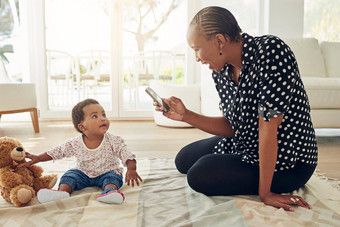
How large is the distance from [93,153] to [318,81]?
1.76 m

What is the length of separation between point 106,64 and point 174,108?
295 centimetres

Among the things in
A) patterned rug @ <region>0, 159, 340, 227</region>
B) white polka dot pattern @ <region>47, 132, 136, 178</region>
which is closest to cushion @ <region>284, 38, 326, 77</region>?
patterned rug @ <region>0, 159, 340, 227</region>

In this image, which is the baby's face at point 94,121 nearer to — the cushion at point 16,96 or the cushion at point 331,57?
the cushion at point 16,96

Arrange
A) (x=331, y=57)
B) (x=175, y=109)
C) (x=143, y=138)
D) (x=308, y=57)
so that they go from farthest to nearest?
(x=331, y=57) → (x=308, y=57) → (x=143, y=138) → (x=175, y=109)

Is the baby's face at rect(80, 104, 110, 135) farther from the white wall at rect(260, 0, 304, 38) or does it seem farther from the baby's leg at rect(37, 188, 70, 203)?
the white wall at rect(260, 0, 304, 38)

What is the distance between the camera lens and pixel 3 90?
2.85 m

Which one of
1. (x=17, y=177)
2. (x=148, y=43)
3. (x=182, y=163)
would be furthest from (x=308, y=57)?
(x=17, y=177)

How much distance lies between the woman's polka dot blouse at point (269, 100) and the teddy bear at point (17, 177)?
785 mm

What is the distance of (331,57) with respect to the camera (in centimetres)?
322

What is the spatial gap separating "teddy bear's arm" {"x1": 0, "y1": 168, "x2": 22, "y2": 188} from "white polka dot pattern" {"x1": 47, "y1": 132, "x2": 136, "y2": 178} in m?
0.17

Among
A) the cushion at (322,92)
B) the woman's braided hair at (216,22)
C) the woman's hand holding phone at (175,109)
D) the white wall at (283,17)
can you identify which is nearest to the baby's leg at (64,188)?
the woman's hand holding phone at (175,109)

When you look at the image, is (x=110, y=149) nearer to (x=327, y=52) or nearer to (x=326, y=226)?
(x=326, y=226)

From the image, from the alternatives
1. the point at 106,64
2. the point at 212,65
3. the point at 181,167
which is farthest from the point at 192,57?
the point at 212,65

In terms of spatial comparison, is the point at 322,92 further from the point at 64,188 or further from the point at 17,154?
the point at 17,154
